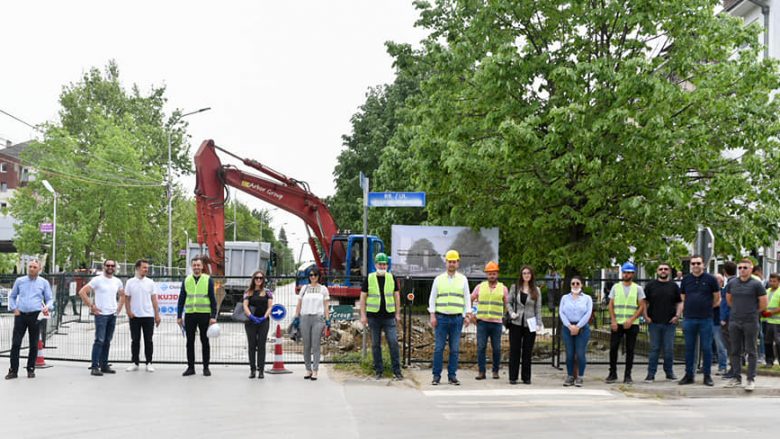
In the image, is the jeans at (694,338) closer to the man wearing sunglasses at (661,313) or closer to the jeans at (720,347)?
the man wearing sunglasses at (661,313)

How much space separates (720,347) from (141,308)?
945 cm

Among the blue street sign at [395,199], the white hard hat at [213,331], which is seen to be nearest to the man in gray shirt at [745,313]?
the blue street sign at [395,199]

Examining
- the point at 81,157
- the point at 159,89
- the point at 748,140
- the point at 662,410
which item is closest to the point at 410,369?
the point at 662,410

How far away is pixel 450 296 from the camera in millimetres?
13586

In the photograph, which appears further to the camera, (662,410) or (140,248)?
(140,248)

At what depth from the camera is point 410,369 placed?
1501 centimetres

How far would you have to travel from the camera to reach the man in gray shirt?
1270cm

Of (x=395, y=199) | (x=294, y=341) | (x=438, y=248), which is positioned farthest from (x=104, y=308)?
(x=438, y=248)

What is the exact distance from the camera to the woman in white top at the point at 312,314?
13914 mm

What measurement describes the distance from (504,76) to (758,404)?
8919 mm

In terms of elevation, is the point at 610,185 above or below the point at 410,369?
above

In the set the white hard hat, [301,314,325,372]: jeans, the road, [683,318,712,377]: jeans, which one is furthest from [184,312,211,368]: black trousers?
[683,318,712,377]: jeans

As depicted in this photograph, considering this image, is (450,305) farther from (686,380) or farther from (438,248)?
(438,248)

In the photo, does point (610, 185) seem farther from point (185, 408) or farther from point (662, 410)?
point (185, 408)
